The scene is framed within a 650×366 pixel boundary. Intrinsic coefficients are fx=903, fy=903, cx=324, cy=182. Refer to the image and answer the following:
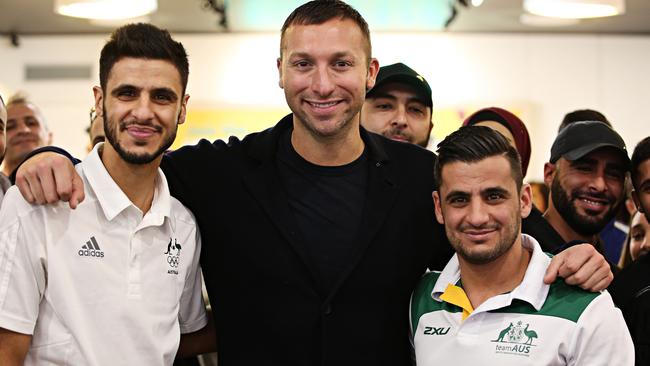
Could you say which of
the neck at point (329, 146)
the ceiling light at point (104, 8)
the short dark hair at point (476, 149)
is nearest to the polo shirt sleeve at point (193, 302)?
the neck at point (329, 146)

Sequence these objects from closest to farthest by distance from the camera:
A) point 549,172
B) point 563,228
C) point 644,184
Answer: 1. point 644,184
2. point 563,228
3. point 549,172

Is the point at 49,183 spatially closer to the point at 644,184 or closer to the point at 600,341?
the point at 600,341

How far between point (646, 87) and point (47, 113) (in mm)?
6183

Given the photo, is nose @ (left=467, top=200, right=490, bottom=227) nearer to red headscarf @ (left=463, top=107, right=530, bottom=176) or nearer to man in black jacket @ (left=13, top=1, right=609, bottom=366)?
man in black jacket @ (left=13, top=1, right=609, bottom=366)

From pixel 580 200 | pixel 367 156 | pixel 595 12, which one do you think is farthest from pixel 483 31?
pixel 367 156

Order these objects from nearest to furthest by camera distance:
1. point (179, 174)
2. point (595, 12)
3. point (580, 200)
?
point (179, 174) < point (580, 200) < point (595, 12)

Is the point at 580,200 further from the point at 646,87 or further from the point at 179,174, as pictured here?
the point at 646,87

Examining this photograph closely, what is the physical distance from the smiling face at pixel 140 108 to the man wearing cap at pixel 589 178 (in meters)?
1.52

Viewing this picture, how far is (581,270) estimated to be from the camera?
241 cm

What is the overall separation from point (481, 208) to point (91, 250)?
104cm

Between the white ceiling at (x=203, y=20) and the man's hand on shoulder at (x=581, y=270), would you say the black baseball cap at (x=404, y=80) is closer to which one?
the man's hand on shoulder at (x=581, y=270)

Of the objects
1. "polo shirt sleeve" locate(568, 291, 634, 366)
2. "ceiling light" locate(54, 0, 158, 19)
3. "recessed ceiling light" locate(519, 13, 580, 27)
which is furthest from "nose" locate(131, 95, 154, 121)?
"recessed ceiling light" locate(519, 13, 580, 27)

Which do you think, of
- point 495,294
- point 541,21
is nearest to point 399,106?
point 495,294

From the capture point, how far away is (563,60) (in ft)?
30.4
